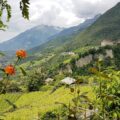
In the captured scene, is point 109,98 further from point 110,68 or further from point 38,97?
point 38,97

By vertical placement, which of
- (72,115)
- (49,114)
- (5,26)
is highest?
(5,26)

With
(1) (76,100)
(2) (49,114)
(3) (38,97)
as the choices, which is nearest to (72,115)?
(1) (76,100)

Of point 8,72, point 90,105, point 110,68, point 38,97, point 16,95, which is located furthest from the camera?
point 16,95

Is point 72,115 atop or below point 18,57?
below

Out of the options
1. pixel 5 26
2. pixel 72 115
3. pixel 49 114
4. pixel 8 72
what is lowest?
pixel 49 114

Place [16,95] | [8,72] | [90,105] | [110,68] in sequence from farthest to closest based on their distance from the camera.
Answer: [16,95]
[110,68]
[90,105]
[8,72]

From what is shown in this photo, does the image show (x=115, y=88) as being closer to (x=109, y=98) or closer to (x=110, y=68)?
(x=110, y=68)

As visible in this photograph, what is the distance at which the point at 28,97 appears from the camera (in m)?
134

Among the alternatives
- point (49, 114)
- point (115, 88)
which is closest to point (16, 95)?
point (49, 114)

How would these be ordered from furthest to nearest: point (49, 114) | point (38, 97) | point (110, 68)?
1. point (38, 97)
2. point (49, 114)
3. point (110, 68)

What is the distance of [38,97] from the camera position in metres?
132

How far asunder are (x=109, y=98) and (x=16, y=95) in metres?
146

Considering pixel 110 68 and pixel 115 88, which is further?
pixel 115 88

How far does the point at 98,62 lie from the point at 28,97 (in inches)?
5135
